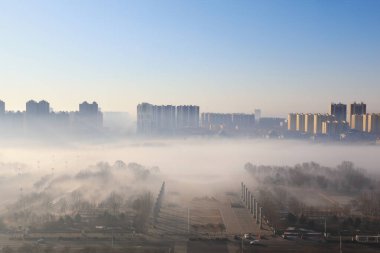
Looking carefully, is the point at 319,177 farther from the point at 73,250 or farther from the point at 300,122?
the point at 300,122

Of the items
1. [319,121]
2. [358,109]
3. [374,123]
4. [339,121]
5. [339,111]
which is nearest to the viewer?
[374,123]

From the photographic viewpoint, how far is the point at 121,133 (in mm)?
43906

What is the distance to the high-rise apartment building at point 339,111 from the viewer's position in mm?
43938

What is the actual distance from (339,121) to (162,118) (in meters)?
16.6

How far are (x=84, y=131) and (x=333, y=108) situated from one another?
24.2 meters

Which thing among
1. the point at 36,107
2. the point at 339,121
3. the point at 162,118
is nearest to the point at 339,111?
the point at 339,121

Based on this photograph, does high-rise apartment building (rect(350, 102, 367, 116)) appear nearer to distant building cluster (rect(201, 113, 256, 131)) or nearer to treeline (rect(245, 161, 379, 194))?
distant building cluster (rect(201, 113, 256, 131))

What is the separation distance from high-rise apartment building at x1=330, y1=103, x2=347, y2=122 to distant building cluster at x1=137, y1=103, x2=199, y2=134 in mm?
13653

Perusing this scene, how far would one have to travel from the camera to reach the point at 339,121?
4159cm

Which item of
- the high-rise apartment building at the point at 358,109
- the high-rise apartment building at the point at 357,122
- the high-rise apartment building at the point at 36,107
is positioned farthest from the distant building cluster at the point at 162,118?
the high-rise apartment building at the point at 358,109

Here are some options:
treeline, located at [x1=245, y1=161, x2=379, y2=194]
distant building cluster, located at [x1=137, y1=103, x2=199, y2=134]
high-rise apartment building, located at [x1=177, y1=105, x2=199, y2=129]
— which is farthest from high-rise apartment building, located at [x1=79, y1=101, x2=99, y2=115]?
treeline, located at [x1=245, y1=161, x2=379, y2=194]

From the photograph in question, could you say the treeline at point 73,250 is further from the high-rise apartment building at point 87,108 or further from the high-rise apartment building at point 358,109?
the high-rise apartment building at point 358,109

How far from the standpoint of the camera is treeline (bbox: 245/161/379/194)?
22.5 metres

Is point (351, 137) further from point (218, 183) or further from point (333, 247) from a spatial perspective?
point (333, 247)
